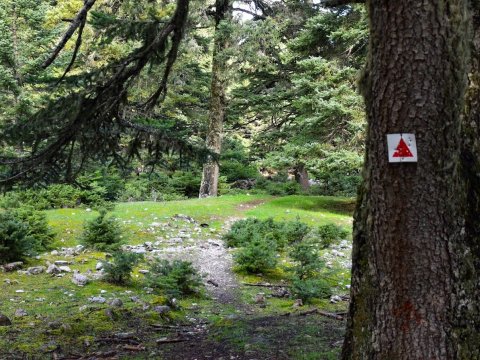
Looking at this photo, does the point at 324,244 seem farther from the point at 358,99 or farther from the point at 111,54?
the point at 111,54

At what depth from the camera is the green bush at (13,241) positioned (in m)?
6.98

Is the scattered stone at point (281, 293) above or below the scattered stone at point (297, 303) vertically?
below

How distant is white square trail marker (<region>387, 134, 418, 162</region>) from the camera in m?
2.63

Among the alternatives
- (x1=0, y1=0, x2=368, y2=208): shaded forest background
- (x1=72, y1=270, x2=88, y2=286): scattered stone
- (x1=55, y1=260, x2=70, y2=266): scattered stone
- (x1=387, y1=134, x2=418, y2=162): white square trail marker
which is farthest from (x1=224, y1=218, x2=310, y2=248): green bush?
(x1=387, y1=134, x2=418, y2=162): white square trail marker

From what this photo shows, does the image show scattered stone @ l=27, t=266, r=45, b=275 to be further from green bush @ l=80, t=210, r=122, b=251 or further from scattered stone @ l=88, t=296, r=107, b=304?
scattered stone @ l=88, t=296, r=107, b=304

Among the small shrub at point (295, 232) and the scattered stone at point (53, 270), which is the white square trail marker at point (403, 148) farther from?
the small shrub at point (295, 232)

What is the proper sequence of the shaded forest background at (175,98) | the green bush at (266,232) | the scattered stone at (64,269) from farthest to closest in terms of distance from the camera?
the green bush at (266,232), the scattered stone at (64,269), the shaded forest background at (175,98)

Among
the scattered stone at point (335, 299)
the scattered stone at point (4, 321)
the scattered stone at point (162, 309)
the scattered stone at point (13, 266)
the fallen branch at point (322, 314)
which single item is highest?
the scattered stone at point (13, 266)

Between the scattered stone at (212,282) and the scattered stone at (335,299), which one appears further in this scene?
the scattered stone at (212,282)

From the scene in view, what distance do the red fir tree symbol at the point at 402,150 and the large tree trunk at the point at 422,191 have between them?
58 mm

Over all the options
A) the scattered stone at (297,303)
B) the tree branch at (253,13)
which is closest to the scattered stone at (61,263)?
the scattered stone at (297,303)

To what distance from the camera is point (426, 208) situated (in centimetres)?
263

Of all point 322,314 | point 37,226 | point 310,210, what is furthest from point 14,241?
point 310,210

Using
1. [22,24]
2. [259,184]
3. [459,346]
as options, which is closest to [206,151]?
[459,346]
